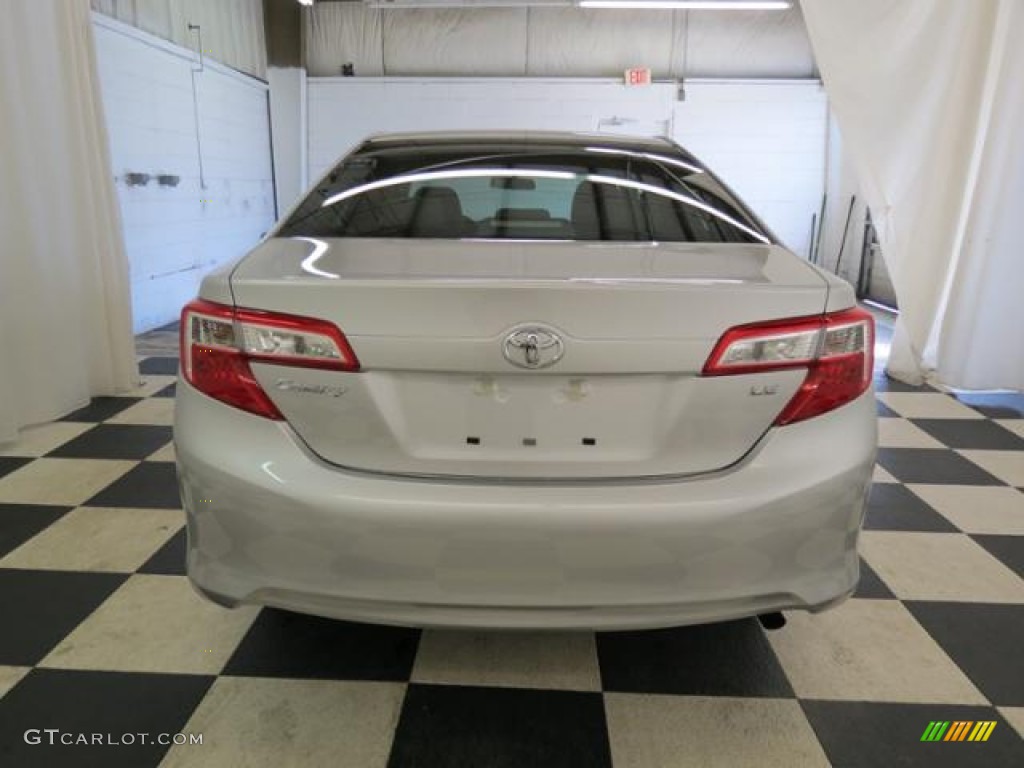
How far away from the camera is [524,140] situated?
2012mm

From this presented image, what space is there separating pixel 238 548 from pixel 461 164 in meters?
1.10

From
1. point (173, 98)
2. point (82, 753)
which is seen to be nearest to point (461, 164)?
point (82, 753)

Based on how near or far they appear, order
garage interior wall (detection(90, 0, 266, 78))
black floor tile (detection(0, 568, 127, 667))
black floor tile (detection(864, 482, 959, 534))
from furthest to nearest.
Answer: garage interior wall (detection(90, 0, 266, 78)) < black floor tile (detection(864, 482, 959, 534)) < black floor tile (detection(0, 568, 127, 667))

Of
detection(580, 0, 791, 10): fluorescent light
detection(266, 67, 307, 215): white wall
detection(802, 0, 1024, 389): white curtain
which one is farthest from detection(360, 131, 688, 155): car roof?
detection(266, 67, 307, 215): white wall

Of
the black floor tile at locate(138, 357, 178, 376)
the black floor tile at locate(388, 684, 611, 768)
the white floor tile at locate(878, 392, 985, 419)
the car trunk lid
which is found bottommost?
the black floor tile at locate(138, 357, 178, 376)

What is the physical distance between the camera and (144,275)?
5.19 metres

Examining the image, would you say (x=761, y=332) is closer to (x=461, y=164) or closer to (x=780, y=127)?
(x=461, y=164)

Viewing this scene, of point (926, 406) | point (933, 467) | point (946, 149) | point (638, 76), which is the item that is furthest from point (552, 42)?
point (933, 467)

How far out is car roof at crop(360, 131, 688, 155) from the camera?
1996mm

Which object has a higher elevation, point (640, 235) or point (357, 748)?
point (640, 235)

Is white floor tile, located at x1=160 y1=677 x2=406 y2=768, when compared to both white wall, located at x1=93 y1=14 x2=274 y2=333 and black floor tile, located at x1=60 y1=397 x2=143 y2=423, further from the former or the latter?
white wall, located at x1=93 y1=14 x2=274 y2=333

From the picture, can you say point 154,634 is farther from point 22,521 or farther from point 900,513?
point 900,513

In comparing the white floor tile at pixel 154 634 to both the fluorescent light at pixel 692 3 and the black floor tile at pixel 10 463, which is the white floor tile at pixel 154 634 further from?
the fluorescent light at pixel 692 3

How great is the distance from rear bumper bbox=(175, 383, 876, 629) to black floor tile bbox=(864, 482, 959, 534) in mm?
1245
